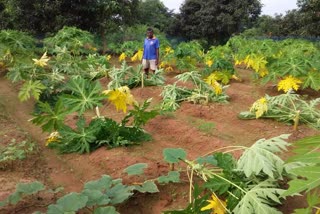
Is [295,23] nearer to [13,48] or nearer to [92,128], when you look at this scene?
[13,48]

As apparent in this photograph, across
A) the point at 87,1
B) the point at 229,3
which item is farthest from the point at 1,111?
the point at 229,3

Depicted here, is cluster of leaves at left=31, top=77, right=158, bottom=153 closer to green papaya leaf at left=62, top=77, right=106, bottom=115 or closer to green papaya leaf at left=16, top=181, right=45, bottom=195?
green papaya leaf at left=62, top=77, right=106, bottom=115

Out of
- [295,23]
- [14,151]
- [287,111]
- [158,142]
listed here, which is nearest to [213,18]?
[295,23]

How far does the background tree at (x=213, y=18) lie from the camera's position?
23.8 meters

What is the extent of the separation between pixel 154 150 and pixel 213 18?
20.9 meters

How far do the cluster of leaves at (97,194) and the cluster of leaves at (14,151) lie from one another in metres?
0.84

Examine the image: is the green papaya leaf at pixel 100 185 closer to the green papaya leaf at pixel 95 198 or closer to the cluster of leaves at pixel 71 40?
the green papaya leaf at pixel 95 198

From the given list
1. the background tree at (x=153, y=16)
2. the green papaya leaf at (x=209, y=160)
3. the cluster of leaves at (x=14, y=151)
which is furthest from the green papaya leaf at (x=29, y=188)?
the background tree at (x=153, y=16)

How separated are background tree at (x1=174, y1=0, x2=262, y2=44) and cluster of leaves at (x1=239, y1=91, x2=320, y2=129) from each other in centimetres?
1864

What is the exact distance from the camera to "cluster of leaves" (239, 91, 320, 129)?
17.4 ft

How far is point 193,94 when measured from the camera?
6.55 m

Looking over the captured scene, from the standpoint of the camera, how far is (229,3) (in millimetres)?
24281

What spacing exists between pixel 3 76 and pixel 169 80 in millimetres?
3760

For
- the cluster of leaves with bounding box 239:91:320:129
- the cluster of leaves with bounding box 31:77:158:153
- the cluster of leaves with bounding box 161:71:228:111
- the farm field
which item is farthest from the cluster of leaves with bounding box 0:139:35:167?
the cluster of leaves with bounding box 239:91:320:129
